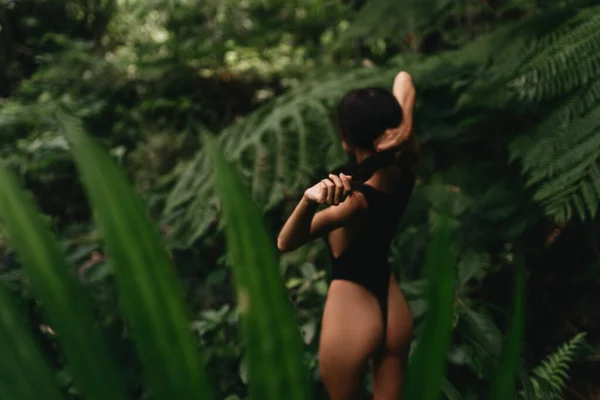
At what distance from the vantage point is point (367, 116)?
1.19 m

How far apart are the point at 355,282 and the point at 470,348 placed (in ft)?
2.04

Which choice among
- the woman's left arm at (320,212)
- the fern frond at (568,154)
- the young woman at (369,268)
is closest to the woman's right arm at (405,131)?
the young woman at (369,268)

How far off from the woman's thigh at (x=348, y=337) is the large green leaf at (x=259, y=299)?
0.93m

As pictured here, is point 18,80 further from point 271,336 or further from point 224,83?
point 271,336

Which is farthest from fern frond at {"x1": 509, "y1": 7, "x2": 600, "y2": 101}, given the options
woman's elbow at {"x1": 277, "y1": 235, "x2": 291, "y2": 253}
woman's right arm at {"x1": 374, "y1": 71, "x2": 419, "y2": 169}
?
woman's elbow at {"x1": 277, "y1": 235, "x2": 291, "y2": 253}

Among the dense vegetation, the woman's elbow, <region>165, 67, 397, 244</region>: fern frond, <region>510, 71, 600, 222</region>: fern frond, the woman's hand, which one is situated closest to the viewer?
the woman's hand

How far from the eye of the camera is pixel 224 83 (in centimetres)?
450

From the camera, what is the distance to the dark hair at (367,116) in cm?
119

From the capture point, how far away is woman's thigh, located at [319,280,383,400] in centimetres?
122

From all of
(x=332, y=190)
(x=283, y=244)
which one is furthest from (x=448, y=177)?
(x=332, y=190)

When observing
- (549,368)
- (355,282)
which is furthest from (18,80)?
(549,368)

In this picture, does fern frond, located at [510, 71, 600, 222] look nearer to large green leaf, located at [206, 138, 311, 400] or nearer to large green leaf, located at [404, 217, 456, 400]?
large green leaf, located at [404, 217, 456, 400]

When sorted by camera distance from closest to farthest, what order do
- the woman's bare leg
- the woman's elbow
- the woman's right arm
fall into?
the woman's elbow, the woman's right arm, the woman's bare leg

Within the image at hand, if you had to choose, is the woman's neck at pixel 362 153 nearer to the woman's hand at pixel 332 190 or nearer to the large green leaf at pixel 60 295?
the woman's hand at pixel 332 190
